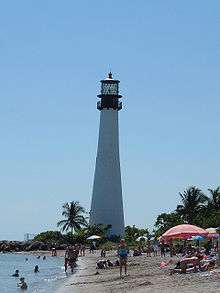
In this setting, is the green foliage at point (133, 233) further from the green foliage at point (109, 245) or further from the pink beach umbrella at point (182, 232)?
the pink beach umbrella at point (182, 232)

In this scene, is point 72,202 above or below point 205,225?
above

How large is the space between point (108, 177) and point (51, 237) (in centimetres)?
1898

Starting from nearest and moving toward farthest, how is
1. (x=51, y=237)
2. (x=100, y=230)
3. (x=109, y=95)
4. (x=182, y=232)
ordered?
(x=182, y=232), (x=100, y=230), (x=109, y=95), (x=51, y=237)

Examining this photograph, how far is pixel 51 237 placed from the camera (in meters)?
80.7

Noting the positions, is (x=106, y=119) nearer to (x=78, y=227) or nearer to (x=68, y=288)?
(x=78, y=227)

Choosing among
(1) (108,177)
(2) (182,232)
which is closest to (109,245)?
(1) (108,177)

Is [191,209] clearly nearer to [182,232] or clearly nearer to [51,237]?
[51,237]

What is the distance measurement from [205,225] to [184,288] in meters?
34.9

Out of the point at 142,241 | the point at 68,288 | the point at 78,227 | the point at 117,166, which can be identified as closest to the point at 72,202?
the point at 78,227

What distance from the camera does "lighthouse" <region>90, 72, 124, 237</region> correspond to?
64.8 metres

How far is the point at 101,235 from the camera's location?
6375 centimetres

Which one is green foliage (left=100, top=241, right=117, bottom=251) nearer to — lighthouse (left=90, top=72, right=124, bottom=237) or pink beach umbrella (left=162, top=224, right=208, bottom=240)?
lighthouse (left=90, top=72, right=124, bottom=237)

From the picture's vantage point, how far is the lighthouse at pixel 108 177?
64.8 metres

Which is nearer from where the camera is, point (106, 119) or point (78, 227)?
point (106, 119)
